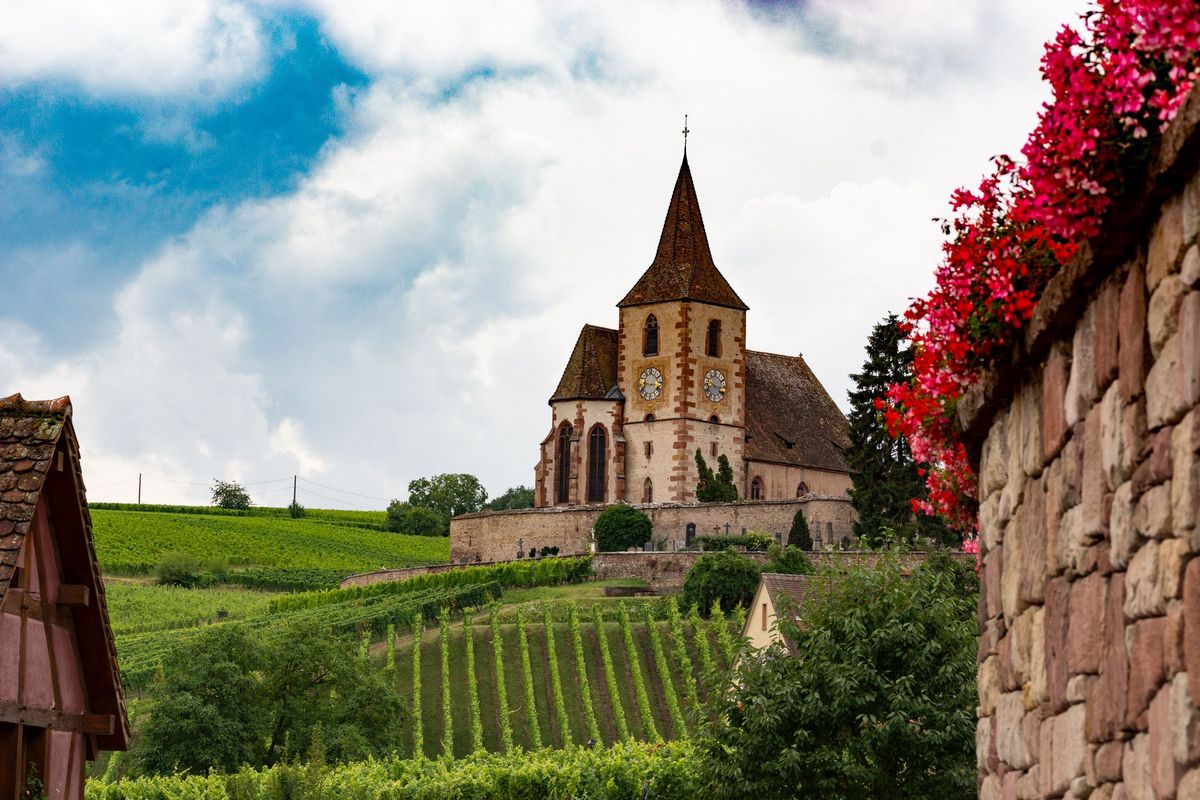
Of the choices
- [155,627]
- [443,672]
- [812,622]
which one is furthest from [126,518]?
[812,622]

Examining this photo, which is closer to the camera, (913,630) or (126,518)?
(913,630)

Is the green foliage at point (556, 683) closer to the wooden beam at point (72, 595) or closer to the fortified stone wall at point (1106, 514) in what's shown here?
the wooden beam at point (72, 595)

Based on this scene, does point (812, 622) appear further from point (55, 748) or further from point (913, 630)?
point (55, 748)

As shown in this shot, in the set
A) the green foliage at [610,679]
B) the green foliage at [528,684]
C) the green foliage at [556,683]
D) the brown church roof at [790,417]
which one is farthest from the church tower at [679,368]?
the green foliage at [556,683]

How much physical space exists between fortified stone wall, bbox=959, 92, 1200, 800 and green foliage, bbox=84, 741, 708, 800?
79.0 ft

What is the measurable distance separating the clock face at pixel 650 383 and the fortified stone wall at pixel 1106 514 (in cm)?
7421

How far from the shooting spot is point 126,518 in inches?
4279

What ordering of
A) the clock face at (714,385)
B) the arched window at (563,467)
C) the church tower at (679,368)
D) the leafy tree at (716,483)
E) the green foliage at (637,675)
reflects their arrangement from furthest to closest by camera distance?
the clock face at (714,385) < the arched window at (563,467) < the church tower at (679,368) < the leafy tree at (716,483) < the green foliage at (637,675)

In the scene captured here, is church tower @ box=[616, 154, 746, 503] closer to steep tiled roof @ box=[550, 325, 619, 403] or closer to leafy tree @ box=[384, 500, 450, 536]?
steep tiled roof @ box=[550, 325, 619, 403]

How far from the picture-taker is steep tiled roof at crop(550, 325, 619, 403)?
Answer: 8231cm

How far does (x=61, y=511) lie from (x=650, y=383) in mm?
70103

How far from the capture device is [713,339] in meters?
82.8

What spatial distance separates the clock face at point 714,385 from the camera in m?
81.9

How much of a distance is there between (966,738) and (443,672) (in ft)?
104
